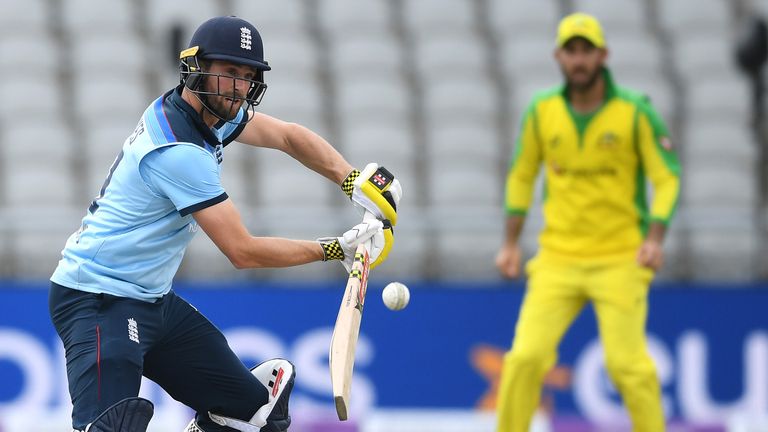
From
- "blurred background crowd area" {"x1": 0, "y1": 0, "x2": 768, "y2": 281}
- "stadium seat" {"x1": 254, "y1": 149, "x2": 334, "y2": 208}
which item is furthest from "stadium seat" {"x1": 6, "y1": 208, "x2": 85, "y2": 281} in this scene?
"stadium seat" {"x1": 254, "y1": 149, "x2": 334, "y2": 208}

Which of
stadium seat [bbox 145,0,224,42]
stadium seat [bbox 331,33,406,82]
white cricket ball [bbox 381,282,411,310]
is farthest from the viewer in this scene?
stadium seat [bbox 145,0,224,42]

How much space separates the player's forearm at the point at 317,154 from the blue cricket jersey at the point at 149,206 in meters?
0.46

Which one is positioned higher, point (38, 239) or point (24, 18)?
point (24, 18)

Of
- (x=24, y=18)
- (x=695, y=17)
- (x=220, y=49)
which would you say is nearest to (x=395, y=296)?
(x=220, y=49)

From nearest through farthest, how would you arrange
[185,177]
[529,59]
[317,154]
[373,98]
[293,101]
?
[185,177], [317,154], [293,101], [373,98], [529,59]

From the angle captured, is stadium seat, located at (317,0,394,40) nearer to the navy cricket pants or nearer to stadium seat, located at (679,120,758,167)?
stadium seat, located at (679,120,758,167)

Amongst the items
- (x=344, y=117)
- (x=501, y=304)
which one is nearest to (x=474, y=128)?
(x=344, y=117)

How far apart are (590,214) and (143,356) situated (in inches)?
99.6

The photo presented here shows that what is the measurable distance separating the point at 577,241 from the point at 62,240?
10.1 feet

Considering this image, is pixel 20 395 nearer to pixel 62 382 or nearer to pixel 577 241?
pixel 62 382

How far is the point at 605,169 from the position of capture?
630 cm

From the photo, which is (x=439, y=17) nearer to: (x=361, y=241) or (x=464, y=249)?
(x=464, y=249)

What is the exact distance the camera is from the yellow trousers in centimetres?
598

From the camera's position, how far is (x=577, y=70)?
20.5 ft
